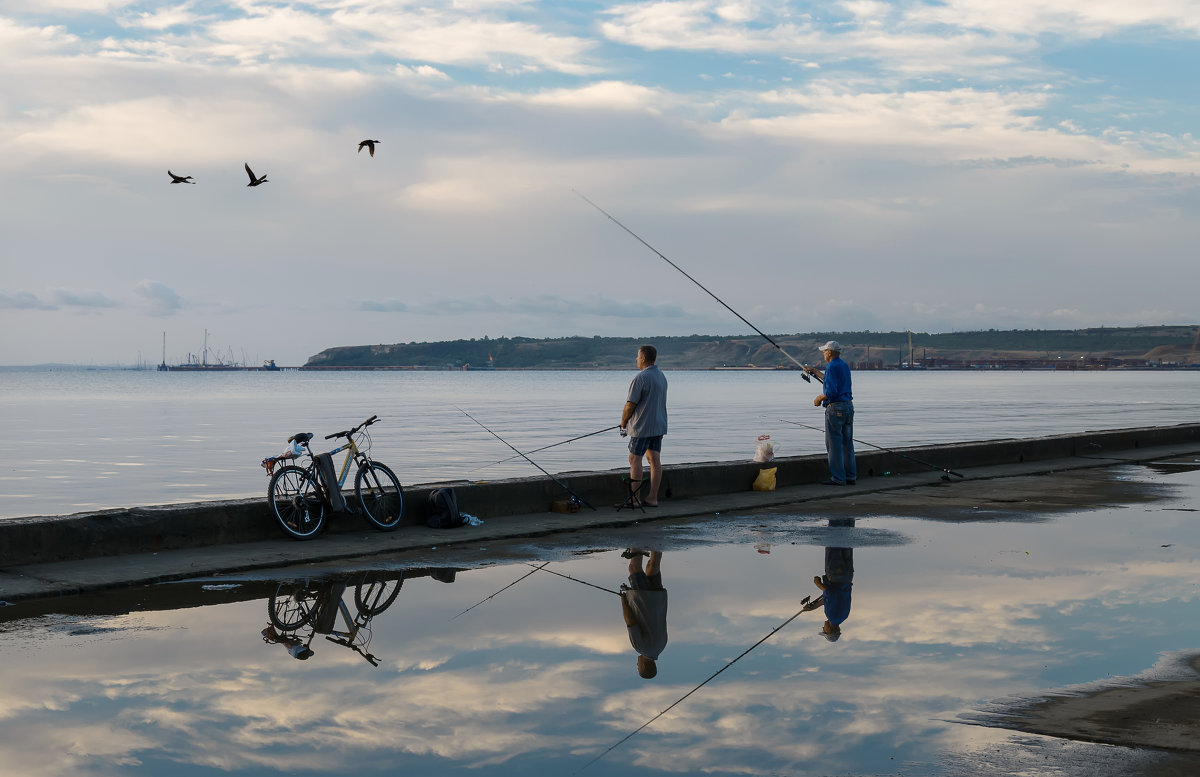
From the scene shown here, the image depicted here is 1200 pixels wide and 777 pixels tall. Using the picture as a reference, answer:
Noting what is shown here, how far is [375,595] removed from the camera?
8.32 m

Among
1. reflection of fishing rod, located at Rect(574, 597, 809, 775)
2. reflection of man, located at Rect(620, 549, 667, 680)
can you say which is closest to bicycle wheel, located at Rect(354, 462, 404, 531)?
reflection of man, located at Rect(620, 549, 667, 680)

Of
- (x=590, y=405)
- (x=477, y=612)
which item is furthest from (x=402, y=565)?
(x=590, y=405)

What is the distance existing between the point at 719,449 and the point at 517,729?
34.1 meters

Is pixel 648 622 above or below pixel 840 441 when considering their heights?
below

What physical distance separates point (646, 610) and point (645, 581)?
104 centimetres

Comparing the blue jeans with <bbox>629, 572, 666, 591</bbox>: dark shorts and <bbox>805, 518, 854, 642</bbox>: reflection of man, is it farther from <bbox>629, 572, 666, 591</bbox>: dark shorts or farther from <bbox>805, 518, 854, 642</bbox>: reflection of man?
<bbox>629, 572, 666, 591</bbox>: dark shorts

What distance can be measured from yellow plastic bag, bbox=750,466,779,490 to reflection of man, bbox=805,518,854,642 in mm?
4692

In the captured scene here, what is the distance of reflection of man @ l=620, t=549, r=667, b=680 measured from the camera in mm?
6618

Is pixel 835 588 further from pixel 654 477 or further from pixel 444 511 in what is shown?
pixel 654 477

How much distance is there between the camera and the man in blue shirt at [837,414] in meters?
15.0

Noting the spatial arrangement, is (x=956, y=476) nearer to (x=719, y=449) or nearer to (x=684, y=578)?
(x=684, y=578)

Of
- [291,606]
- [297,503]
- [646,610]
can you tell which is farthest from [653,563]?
[297,503]

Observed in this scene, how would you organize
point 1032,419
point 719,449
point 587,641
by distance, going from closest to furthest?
point 587,641
point 719,449
point 1032,419

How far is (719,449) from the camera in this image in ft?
128
